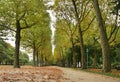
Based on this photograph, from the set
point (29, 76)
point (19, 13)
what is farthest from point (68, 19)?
point (29, 76)

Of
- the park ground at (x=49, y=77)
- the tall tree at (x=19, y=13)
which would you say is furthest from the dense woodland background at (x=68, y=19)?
the park ground at (x=49, y=77)

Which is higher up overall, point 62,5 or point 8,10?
point 62,5

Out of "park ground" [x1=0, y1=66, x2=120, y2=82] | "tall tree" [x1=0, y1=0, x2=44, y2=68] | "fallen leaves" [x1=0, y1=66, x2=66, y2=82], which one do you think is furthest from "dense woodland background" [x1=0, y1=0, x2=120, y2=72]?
"fallen leaves" [x1=0, y1=66, x2=66, y2=82]

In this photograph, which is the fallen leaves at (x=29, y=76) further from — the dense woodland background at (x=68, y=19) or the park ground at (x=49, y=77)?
the dense woodland background at (x=68, y=19)

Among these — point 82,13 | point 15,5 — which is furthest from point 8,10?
point 82,13

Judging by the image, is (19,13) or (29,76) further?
(19,13)

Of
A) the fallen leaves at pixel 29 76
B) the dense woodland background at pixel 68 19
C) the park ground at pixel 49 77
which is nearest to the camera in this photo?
the fallen leaves at pixel 29 76

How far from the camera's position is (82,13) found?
132 feet

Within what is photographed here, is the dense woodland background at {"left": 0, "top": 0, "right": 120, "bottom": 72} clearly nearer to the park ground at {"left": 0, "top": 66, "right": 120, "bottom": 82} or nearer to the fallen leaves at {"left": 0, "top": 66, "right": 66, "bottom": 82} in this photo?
the park ground at {"left": 0, "top": 66, "right": 120, "bottom": 82}

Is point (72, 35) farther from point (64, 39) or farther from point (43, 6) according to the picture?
point (43, 6)

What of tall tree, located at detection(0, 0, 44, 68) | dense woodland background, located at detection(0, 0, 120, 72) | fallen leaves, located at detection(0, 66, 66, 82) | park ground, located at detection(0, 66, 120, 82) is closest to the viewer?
fallen leaves, located at detection(0, 66, 66, 82)

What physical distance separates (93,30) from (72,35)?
390 cm

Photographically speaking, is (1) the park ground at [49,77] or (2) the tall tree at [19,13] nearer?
(1) the park ground at [49,77]

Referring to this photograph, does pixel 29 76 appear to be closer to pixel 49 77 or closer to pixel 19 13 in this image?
pixel 49 77
